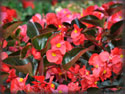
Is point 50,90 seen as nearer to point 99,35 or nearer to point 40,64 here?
point 40,64

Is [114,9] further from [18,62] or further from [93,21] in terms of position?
[18,62]

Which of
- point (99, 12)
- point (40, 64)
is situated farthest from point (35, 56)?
point (99, 12)

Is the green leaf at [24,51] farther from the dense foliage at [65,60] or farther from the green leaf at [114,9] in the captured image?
Result: the green leaf at [114,9]

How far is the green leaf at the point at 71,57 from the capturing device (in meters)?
0.47

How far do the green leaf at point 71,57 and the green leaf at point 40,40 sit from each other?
60 mm

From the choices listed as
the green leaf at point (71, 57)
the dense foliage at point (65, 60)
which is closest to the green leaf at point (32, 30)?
the dense foliage at point (65, 60)

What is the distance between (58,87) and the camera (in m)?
0.46

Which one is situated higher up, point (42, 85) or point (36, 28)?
point (36, 28)

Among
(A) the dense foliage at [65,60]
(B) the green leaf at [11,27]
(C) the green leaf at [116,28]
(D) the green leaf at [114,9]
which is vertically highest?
(D) the green leaf at [114,9]

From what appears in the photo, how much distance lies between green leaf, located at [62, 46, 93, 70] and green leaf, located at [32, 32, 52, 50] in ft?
0.20

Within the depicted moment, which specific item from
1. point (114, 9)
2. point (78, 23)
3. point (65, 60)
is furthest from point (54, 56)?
point (114, 9)

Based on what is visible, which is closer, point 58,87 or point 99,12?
point 58,87

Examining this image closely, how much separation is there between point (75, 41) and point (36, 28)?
106 mm

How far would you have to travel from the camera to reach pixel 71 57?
483mm
